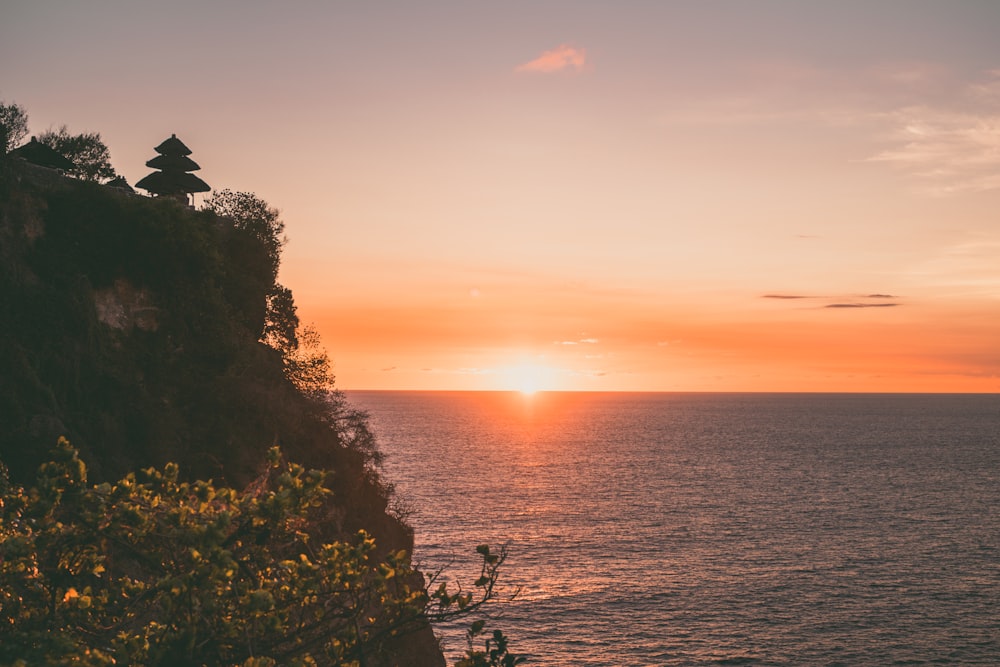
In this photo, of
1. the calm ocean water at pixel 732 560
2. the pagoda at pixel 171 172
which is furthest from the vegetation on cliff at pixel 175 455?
the calm ocean water at pixel 732 560

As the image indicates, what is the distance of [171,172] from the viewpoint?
61.7 meters

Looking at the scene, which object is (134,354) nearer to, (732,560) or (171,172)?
(171,172)

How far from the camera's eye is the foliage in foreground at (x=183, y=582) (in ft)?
38.5

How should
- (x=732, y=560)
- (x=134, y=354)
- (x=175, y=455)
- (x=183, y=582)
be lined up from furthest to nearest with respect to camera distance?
(x=732, y=560) → (x=134, y=354) → (x=175, y=455) → (x=183, y=582)

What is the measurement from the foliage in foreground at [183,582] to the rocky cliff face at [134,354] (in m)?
27.6

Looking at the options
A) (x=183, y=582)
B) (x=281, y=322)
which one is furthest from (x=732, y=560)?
(x=183, y=582)

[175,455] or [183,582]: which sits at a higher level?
[183,582]

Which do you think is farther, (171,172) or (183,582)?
(171,172)

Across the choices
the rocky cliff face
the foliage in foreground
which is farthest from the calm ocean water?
the foliage in foreground

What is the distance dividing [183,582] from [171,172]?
57.6 metres

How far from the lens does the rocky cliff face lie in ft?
138

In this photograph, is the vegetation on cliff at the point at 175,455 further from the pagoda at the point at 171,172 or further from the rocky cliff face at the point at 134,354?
the pagoda at the point at 171,172

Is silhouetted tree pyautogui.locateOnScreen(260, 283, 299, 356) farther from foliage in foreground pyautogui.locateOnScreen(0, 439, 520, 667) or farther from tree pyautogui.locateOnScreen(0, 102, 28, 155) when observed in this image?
foliage in foreground pyautogui.locateOnScreen(0, 439, 520, 667)

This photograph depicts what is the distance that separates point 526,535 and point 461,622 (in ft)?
98.5
